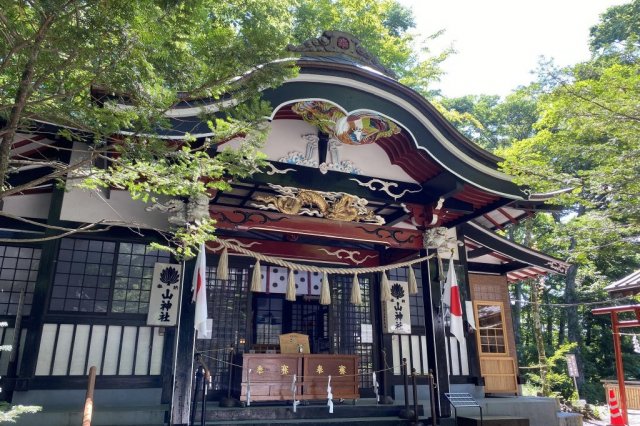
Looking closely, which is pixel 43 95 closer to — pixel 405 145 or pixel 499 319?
pixel 405 145

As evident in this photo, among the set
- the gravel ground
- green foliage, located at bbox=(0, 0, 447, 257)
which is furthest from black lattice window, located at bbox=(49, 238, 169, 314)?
the gravel ground

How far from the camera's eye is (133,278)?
24.9ft

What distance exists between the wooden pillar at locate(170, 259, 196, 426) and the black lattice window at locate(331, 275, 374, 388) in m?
4.31

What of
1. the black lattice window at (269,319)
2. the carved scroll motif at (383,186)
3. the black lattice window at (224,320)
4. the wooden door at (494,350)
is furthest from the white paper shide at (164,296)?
the wooden door at (494,350)

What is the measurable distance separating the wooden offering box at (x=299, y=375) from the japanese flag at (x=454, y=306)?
2056 millimetres

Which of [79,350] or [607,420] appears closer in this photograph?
[79,350]

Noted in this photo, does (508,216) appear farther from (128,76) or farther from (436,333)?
(128,76)

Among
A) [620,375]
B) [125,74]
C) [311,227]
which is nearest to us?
[125,74]

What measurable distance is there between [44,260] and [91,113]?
160 inches

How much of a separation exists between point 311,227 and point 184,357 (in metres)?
2.92

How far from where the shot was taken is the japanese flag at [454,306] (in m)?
7.91

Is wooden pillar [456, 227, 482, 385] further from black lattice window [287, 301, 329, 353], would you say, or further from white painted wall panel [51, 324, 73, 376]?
white painted wall panel [51, 324, 73, 376]

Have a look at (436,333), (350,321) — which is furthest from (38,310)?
(436,333)

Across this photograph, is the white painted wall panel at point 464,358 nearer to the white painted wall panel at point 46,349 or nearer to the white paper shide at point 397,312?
the white paper shide at point 397,312
